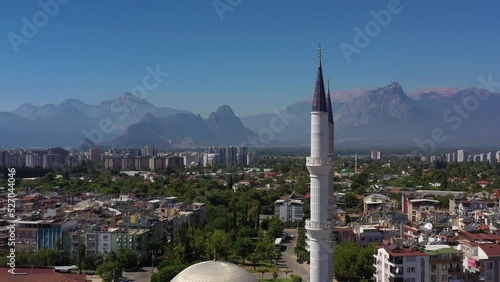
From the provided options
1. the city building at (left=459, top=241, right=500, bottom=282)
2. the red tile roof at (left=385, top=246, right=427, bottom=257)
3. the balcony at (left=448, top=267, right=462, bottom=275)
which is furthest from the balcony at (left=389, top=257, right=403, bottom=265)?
the city building at (left=459, top=241, right=500, bottom=282)

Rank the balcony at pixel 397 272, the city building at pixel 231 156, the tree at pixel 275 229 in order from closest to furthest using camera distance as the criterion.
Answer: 1. the balcony at pixel 397 272
2. the tree at pixel 275 229
3. the city building at pixel 231 156

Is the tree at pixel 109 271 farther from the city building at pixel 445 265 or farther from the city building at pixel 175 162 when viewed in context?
the city building at pixel 175 162

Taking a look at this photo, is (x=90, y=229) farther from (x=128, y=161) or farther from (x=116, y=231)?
(x=128, y=161)

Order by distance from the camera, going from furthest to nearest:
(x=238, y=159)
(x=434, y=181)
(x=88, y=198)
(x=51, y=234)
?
(x=238, y=159) → (x=434, y=181) → (x=88, y=198) → (x=51, y=234)

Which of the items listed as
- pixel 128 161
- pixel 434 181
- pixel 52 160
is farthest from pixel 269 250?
pixel 128 161

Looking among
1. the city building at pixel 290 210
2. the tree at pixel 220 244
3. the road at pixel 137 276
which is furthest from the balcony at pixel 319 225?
the city building at pixel 290 210

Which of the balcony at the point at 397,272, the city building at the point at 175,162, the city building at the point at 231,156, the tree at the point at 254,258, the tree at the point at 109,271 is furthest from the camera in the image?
the city building at the point at 231,156

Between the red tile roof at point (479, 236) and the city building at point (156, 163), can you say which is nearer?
the red tile roof at point (479, 236)

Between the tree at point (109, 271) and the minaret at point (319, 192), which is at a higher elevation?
the minaret at point (319, 192)
